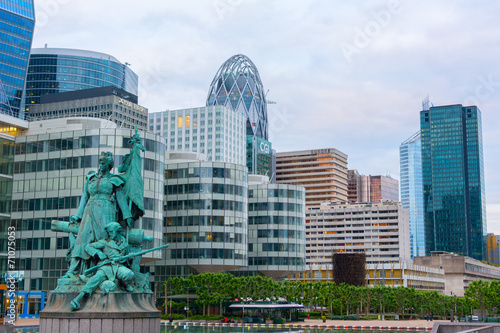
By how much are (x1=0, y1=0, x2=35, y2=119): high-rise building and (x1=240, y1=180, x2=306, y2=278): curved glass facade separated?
299 feet

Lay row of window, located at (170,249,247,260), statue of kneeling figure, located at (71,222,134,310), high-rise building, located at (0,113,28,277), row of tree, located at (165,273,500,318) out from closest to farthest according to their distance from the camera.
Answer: statue of kneeling figure, located at (71,222,134,310) → high-rise building, located at (0,113,28,277) → row of tree, located at (165,273,500,318) → row of window, located at (170,249,247,260)

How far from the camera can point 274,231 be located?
125 metres

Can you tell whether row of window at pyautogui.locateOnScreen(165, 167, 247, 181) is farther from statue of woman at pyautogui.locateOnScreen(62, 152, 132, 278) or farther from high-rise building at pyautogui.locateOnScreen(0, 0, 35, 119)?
high-rise building at pyautogui.locateOnScreen(0, 0, 35, 119)

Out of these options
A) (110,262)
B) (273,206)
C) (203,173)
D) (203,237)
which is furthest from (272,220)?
(110,262)

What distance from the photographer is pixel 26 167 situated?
309ft

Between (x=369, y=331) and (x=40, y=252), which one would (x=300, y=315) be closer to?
(x=369, y=331)

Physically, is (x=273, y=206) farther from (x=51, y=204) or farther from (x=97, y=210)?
(x=97, y=210)

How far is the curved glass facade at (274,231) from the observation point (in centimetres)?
12404

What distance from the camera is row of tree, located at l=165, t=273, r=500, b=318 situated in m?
95.6

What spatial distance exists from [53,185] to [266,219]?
46442 mm

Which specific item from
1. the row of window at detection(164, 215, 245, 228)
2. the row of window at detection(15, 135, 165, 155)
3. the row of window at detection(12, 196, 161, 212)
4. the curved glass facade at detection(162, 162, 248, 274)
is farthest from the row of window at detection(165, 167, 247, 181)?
the row of window at detection(12, 196, 161, 212)

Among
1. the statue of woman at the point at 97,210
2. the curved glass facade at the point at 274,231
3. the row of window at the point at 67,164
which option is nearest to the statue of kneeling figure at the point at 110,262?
the statue of woman at the point at 97,210

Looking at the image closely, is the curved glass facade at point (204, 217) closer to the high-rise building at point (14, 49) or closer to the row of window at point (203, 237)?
the row of window at point (203, 237)

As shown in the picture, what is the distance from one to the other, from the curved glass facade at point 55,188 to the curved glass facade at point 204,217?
1469 cm
